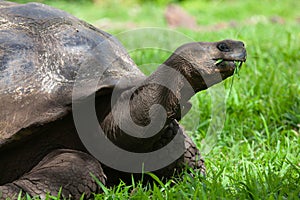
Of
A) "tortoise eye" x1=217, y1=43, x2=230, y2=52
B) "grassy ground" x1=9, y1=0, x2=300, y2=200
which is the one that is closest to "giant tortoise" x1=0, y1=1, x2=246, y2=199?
"tortoise eye" x1=217, y1=43, x2=230, y2=52

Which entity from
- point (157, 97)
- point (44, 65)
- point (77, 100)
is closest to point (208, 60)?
point (157, 97)

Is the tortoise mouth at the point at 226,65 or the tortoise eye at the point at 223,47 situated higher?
the tortoise eye at the point at 223,47

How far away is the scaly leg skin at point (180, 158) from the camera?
264 centimetres

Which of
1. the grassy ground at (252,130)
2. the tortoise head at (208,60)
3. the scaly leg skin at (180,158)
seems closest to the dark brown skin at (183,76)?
the tortoise head at (208,60)

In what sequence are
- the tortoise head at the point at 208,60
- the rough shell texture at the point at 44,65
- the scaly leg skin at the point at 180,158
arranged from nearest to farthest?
1. the tortoise head at the point at 208,60
2. the rough shell texture at the point at 44,65
3. the scaly leg skin at the point at 180,158

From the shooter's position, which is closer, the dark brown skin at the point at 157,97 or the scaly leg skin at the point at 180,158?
the dark brown skin at the point at 157,97

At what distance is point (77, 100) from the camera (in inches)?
95.5

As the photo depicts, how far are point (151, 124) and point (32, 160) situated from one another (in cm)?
59

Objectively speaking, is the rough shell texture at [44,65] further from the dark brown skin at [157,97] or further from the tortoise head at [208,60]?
the tortoise head at [208,60]

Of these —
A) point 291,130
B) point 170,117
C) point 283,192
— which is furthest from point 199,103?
point 283,192

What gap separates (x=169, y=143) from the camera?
2688 mm

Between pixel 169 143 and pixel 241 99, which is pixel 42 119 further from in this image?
pixel 241 99

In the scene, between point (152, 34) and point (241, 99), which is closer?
point (241, 99)

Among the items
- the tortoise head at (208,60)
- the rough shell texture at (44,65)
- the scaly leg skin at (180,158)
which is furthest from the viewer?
the scaly leg skin at (180,158)
